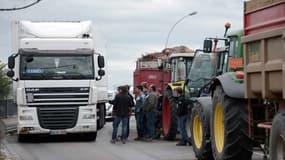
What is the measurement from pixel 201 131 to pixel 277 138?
5382 millimetres

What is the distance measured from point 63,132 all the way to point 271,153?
11997 millimetres

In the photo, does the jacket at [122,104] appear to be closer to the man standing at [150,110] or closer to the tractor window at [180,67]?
the man standing at [150,110]

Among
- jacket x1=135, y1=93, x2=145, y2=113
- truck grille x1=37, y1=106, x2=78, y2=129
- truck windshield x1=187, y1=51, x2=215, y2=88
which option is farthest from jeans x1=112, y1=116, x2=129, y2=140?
truck windshield x1=187, y1=51, x2=215, y2=88

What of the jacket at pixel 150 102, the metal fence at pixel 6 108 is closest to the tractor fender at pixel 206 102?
the jacket at pixel 150 102

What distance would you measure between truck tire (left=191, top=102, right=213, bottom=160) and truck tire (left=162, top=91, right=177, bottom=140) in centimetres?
516

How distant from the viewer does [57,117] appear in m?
20.3

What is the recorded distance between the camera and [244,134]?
11.6 meters

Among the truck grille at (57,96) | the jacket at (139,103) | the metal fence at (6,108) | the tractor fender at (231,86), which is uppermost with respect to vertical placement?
the tractor fender at (231,86)

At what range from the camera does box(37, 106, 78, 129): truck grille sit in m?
20.2

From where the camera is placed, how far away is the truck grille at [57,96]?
20083mm

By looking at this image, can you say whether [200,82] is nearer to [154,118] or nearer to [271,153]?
[154,118]

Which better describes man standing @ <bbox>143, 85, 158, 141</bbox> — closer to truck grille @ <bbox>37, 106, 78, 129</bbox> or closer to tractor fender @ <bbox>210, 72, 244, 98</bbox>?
truck grille @ <bbox>37, 106, 78, 129</bbox>

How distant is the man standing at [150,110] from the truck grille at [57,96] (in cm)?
196

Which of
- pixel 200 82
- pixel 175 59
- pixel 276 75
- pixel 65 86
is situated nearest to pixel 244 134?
pixel 276 75
